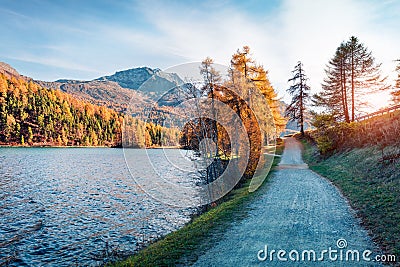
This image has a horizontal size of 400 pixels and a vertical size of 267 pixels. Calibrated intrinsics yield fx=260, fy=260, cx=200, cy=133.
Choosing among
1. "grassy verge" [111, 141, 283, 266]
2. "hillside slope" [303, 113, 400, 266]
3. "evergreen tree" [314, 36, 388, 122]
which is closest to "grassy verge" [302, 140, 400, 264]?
"hillside slope" [303, 113, 400, 266]

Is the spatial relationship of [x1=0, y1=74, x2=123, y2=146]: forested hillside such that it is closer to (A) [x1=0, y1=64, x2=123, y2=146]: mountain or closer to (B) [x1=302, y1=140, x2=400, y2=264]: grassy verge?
(A) [x1=0, y1=64, x2=123, y2=146]: mountain

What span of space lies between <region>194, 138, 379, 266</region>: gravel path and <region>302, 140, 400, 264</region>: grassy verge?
35 centimetres

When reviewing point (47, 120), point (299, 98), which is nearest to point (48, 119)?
point (47, 120)

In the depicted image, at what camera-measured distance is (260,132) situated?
17.6 meters

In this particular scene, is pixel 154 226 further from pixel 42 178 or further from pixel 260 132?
pixel 42 178

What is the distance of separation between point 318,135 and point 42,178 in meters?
27.7

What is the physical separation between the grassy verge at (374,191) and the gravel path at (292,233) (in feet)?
1.16

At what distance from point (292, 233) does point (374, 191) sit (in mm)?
5326

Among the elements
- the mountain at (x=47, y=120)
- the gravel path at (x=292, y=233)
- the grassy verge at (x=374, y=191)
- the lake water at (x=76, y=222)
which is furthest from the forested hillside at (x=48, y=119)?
the gravel path at (x=292, y=233)

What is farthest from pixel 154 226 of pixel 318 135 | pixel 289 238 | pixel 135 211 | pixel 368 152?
pixel 318 135

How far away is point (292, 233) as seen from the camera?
7078mm

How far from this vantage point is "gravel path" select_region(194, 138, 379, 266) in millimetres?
5645

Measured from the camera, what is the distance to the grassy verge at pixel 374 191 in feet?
21.6

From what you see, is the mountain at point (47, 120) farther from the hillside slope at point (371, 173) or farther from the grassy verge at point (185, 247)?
the grassy verge at point (185, 247)
